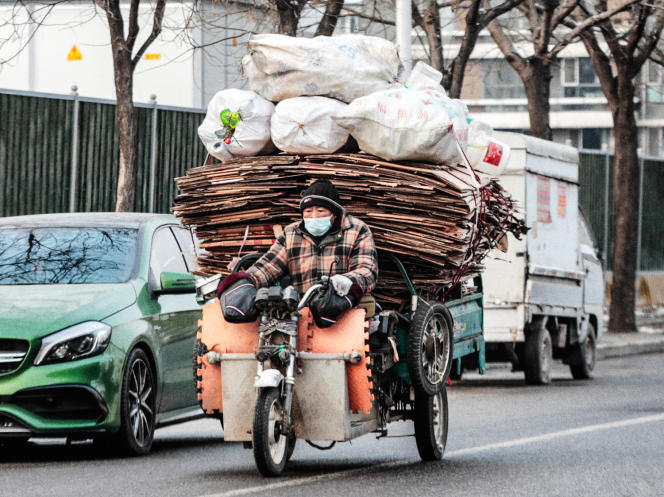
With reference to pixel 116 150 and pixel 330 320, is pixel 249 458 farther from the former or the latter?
pixel 116 150

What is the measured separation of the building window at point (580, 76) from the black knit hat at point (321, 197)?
69.0 m

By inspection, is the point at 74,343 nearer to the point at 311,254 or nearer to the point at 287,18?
the point at 311,254

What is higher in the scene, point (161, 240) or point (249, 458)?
point (161, 240)

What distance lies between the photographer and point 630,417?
13.3 m

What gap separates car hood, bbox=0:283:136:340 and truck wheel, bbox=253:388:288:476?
1.77m

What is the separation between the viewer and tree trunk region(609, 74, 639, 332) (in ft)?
89.6

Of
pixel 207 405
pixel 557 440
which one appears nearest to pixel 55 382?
pixel 207 405

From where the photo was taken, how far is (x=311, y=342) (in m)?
8.80

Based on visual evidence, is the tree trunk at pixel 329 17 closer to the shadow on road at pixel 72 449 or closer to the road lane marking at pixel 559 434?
the road lane marking at pixel 559 434

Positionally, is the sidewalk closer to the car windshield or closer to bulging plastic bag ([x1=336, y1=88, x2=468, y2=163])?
the car windshield

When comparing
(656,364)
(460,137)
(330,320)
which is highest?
(460,137)

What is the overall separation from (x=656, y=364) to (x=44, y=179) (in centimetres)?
A: 917

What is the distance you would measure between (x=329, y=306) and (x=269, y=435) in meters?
0.80

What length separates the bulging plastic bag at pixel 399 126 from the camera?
9.49 m
